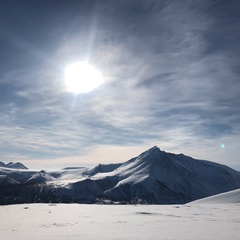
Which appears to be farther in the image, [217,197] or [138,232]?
[217,197]

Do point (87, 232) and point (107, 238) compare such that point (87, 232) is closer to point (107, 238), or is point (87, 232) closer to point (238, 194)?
point (107, 238)

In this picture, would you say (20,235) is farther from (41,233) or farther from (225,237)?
(225,237)

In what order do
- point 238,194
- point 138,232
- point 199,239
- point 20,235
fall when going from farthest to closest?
1. point 238,194
2. point 138,232
3. point 20,235
4. point 199,239

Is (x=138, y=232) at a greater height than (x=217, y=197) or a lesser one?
lesser

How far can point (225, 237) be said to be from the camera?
1079 inches

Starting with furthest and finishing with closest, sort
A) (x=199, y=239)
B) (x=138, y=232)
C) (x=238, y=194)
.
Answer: (x=238, y=194) < (x=138, y=232) < (x=199, y=239)

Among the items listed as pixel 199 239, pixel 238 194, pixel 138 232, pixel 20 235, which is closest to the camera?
pixel 199 239

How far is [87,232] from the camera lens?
30.1m

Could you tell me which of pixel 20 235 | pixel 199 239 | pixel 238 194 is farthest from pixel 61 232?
pixel 238 194

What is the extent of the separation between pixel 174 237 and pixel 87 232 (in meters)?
8.60

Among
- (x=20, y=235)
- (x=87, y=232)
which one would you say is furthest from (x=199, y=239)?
(x=20, y=235)

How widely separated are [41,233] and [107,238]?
A: 733 centimetres

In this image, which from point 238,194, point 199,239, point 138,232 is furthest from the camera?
point 238,194

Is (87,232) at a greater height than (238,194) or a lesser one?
lesser
